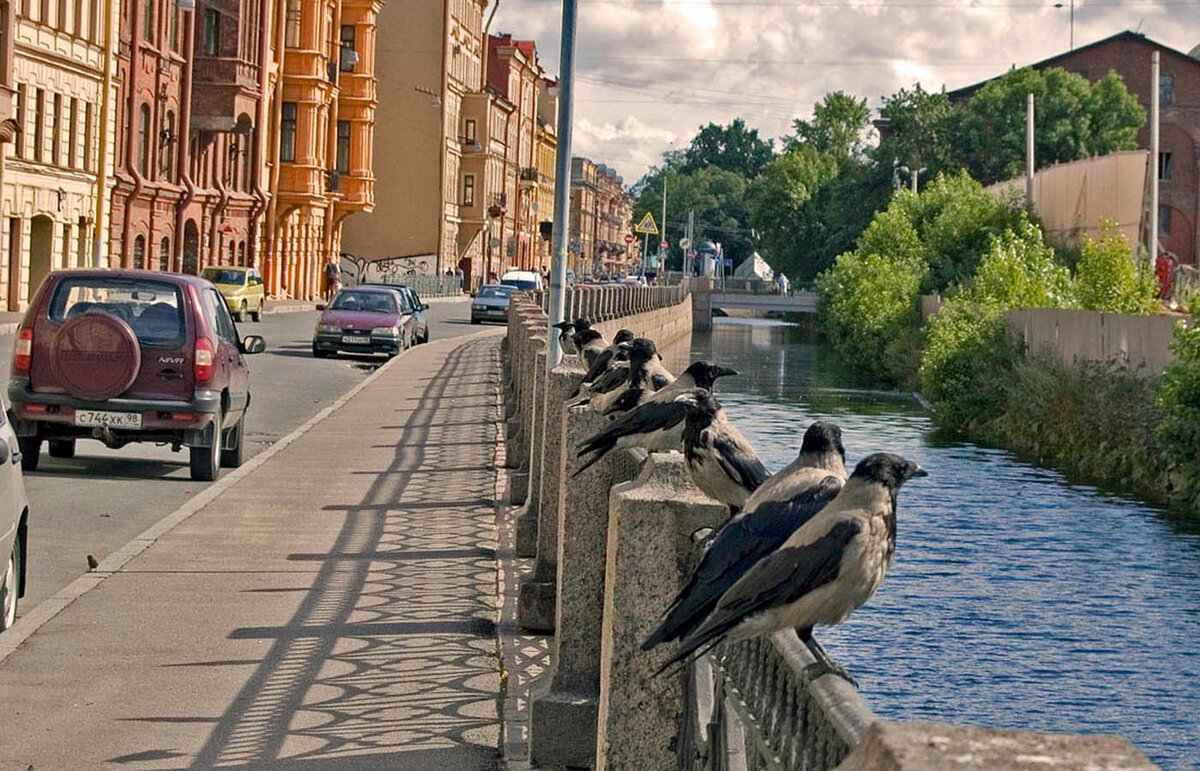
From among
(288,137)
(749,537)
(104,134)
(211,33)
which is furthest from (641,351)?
(288,137)

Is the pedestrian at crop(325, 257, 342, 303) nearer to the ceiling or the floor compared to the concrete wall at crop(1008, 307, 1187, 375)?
nearer to the ceiling

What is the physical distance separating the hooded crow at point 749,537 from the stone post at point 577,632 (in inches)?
96.5

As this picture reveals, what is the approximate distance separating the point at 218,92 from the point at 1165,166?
5042cm

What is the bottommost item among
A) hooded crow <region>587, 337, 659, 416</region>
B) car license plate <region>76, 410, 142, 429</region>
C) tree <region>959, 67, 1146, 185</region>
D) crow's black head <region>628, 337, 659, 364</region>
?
car license plate <region>76, 410, 142, 429</region>

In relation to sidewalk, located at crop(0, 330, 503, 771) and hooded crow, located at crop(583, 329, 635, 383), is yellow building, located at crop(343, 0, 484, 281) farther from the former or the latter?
hooded crow, located at crop(583, 329, 635, 383)

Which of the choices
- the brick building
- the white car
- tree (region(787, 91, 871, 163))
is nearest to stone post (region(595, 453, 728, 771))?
the white car

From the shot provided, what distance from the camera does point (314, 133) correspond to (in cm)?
7575

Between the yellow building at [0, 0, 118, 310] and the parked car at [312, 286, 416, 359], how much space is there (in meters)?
8.77

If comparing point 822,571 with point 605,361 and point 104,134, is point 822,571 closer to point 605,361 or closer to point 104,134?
point 605,361

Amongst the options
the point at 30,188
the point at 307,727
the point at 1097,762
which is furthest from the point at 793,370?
the point at 1097,762

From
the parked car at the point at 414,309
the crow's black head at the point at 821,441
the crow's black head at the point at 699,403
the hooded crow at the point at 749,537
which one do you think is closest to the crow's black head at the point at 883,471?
the hooded crow at the point at 749,537

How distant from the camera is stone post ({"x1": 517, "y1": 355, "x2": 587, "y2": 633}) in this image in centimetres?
1064

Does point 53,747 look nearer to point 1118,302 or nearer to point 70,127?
point 1118,302

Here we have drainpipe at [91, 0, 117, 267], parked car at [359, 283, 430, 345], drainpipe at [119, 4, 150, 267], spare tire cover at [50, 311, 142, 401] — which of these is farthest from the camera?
drainpipe at [119, 4, 150, 267]
